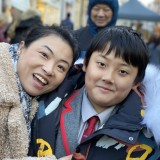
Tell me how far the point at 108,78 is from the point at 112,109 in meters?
0.22

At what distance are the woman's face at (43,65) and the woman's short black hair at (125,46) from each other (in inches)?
6.2

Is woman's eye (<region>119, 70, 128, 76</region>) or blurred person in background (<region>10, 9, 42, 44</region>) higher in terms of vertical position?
woman's eye (<region>119, 70, 128, 76</region>)

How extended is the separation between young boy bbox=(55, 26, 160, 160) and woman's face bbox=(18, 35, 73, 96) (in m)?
0.16

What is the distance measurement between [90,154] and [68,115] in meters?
0.25

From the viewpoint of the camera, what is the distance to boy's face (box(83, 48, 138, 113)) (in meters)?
1.71

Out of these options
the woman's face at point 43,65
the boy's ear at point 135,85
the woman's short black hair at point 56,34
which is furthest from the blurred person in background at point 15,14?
the boy's ear at point 135,85

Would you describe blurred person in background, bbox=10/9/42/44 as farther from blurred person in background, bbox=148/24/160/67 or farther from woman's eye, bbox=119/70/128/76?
woman's eye, bbox=119/70/128/76

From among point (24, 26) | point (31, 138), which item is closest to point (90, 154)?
point (31, 138)

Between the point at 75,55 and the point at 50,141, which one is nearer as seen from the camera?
the point at 50,141

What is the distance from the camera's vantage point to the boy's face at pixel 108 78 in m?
1.71

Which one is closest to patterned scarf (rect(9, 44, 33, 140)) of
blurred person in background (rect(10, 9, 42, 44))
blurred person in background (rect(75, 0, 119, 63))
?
blurred person in background (rect(75, 0, 119, 63))

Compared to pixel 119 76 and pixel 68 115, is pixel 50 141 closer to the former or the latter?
pixel 68 115

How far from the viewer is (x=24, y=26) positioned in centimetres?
443

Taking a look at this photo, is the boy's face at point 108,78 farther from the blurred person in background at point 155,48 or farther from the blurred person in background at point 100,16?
the blurred person in background at point 155,48
